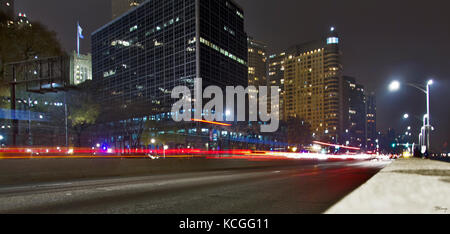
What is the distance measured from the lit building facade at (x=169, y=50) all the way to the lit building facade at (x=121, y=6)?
45644 millimetres

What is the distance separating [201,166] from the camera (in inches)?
1091

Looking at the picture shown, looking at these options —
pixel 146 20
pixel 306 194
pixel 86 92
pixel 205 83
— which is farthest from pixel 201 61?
pixel 306 194

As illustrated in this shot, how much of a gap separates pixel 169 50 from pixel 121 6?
9110 cm

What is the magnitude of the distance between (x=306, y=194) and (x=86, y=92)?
45508 mm

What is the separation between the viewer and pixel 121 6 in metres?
181

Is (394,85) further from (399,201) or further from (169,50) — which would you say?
(169,50)

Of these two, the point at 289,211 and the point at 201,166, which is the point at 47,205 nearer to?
the point at 289,211

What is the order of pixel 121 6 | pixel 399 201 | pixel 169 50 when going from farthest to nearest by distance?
pixel 121 6, pixel 169 50, pixel 399 201

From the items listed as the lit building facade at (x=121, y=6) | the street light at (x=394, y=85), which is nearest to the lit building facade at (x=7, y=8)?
the street light at (x=394, y=85)

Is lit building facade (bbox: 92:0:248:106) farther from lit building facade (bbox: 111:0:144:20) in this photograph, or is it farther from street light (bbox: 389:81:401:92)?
street light (bbox: 389:81:401:92)

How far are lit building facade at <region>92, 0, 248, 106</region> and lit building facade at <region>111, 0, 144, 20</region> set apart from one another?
4564 centimetres

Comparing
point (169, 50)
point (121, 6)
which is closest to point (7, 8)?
point (169, 50)
